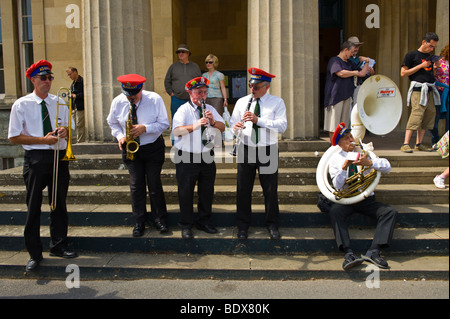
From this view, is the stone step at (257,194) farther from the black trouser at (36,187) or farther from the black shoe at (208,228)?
the black trouser at (36,187)

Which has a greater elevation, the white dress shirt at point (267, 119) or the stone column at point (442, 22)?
the stone column at point (442, 22)

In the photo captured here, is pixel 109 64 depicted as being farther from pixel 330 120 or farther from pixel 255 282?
pixel 255 282

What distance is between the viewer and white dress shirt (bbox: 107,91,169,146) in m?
5.18

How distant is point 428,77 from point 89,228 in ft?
19.4

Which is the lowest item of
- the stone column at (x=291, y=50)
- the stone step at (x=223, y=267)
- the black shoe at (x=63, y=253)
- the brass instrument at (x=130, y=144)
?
the stone step at (x=223, y=267)

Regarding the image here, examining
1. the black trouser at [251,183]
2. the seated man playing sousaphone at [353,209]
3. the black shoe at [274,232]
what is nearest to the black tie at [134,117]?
the black trouser at [251,183]

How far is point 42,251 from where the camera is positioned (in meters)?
5.10

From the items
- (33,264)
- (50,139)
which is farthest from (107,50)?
(33,264)

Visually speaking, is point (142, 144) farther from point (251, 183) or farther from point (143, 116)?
point (251, 183)

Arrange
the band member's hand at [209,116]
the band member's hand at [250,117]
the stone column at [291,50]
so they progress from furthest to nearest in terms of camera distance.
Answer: the stone column at [291,50]
the band member's hand at [209,116]
the band member's hand at [250,117]

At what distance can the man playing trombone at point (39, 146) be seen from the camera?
15.5 ft

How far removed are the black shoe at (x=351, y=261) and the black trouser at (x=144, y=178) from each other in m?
2.30

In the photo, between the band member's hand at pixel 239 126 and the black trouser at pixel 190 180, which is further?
the black trouser at pixel 190 180

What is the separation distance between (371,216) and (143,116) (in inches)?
122
